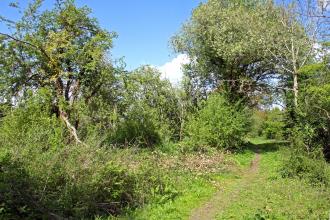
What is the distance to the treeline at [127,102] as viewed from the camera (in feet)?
36.7

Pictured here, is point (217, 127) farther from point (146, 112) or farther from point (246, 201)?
point (246, 201)

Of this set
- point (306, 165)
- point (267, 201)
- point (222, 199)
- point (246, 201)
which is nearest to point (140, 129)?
point (306, 165)

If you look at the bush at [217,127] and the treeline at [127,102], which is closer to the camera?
the treeline at [127,102]

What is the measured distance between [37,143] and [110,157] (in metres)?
2.36

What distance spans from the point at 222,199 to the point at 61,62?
36.4 ft

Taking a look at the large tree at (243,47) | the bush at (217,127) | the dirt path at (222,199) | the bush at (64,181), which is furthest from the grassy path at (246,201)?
the large tree at (243,47)

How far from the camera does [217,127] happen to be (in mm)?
24750

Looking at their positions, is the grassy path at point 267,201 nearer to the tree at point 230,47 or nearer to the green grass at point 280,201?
the green grass at point 280,201

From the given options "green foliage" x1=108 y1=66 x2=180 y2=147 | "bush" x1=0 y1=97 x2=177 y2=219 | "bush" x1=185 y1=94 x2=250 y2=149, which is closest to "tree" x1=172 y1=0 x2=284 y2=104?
"green foliage" x1=108 y1=66 x2=180 y2=147

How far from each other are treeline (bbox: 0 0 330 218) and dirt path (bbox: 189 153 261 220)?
1825 mm

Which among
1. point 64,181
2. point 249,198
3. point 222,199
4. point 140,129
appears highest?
point 140,129

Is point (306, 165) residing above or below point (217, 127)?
below

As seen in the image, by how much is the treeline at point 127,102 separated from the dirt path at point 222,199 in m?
1.82

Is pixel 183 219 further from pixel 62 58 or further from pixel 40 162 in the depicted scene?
pixel 62 58
